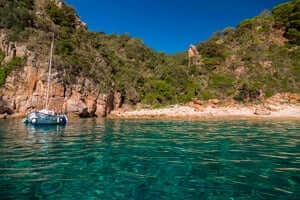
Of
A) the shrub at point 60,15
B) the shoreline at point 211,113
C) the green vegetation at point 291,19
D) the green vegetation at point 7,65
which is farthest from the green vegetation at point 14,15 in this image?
the green vegetation at point 291,19

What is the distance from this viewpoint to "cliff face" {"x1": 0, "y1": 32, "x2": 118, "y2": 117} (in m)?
30.3

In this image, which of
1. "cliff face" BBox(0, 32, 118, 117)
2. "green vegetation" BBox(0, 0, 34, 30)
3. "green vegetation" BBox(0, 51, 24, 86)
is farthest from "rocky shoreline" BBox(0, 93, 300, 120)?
"green vegetation" BBox(0, 0, 34, 30)

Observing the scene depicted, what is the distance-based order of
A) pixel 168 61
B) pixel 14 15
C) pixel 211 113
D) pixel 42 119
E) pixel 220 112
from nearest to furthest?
pixel 42 119, pixel 14 15, pixel 211 113, pixel 220 112, pixel 168 61

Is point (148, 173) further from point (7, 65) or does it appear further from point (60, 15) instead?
point (60, 15)

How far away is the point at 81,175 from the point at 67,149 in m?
4.12

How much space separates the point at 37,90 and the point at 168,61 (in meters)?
33.2

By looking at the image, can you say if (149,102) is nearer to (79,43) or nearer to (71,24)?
(79,43)

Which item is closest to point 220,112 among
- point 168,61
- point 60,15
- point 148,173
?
point 168,61

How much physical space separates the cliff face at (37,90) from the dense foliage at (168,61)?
1.25 m

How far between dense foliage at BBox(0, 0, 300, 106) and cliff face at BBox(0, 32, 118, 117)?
1.25m

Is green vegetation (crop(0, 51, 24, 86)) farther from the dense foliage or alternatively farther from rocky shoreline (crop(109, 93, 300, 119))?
rocky shoreline (crop(109, 93, 300, 119))

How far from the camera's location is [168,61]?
57.8 metres

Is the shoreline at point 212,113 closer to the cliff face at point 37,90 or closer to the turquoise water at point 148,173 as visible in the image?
the cliff face at point 37,90

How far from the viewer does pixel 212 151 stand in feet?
33.3
